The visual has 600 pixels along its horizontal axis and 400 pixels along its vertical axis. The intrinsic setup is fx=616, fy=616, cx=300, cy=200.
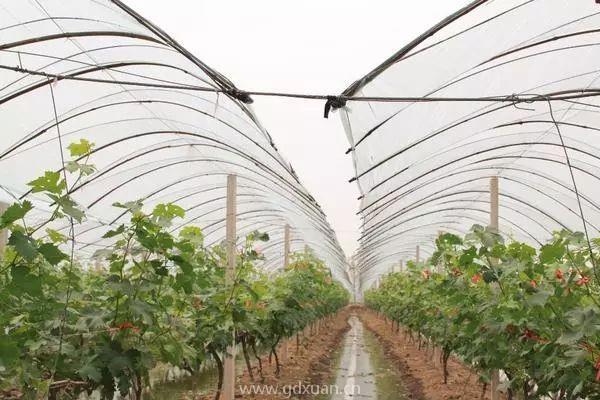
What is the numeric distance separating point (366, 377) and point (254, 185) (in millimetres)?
4398

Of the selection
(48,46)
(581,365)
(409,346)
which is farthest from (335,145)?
(581,365)

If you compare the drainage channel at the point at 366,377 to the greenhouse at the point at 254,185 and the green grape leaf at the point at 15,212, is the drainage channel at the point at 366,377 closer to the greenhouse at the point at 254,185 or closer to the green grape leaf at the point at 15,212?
the greenhouse at the point at 254,185

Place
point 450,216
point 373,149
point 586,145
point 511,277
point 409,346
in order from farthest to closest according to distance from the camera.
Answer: point 409,346 < point 450,216 < point 586,145 < point 373,149 < point 511,277

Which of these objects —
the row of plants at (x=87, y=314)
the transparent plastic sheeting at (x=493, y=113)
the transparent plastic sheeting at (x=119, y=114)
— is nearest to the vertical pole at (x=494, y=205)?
the transparent plastic sheeting at (x=493, y=113)

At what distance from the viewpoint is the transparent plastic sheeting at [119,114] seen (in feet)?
15.3

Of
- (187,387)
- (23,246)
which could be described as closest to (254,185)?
(187,387)

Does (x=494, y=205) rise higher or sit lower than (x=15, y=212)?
higher

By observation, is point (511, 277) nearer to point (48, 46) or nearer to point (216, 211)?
point (48, 46)

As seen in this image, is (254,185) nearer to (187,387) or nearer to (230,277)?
(187,387)

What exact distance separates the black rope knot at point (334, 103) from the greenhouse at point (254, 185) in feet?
0.05

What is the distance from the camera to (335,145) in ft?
52.7

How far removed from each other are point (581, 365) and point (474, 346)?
2305 millimetres

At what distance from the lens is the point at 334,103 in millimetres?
4625

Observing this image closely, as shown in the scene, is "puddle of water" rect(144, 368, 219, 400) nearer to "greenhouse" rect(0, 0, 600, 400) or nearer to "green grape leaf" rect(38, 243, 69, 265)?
"greenhouse" rect(0, 0, 600, 400)
